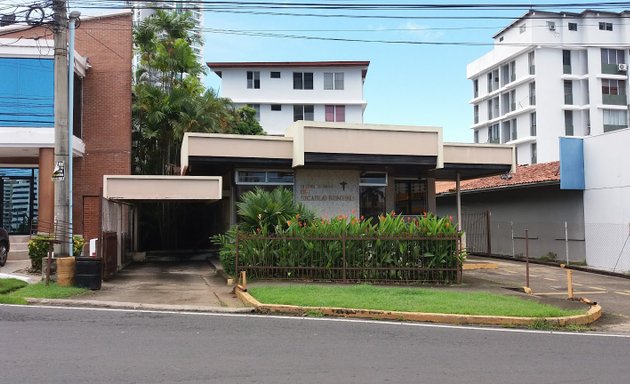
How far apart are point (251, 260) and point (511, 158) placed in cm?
1144

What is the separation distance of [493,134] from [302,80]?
2434cm

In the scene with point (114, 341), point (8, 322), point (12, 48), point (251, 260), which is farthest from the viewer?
point (12, 48)

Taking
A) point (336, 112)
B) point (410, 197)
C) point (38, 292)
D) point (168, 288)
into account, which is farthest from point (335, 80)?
point (38, 292)

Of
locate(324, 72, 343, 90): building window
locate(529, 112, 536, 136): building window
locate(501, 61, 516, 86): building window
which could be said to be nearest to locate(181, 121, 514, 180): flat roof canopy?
locate(324, 72, 343, 90): building window

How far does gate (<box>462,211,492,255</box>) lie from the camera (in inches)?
1133

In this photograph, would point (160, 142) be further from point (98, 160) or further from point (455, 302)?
point (455, 302)

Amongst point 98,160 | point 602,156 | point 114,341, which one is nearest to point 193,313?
point 114,341

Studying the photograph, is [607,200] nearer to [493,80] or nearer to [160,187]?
[160,187]

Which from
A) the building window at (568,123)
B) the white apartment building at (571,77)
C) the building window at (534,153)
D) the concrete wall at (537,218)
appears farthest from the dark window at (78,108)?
the building window at (568,123)

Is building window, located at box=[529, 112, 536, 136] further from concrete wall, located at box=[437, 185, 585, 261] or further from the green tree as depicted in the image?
the green tree

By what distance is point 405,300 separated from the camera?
1209cm

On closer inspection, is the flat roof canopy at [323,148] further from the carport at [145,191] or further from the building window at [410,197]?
the building window at [410,197]

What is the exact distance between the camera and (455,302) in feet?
39.2

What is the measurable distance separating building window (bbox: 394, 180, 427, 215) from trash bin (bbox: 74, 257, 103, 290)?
12.4m
